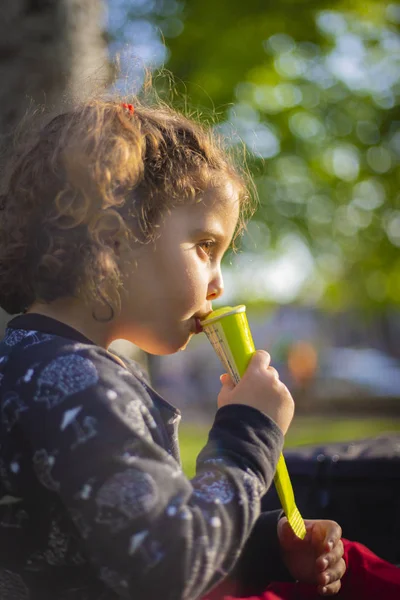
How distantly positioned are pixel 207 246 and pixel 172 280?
14cm

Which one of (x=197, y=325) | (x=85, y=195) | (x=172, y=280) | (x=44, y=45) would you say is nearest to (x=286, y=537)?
(x=197, y=325)

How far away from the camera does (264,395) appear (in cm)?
155

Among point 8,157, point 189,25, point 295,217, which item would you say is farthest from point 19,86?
point 295,217

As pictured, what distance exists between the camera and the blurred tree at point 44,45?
3.41 m

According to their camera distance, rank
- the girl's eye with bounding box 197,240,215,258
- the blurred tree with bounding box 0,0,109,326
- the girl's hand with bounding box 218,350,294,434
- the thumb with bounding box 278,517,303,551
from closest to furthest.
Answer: the girl's hand with bounding box 218,350,294,434, the girl's eye with bounding box 197,240,215,258, the thumb with bounding box 278,517,303,551, the blurred tree with bounding box 0,0,109,326

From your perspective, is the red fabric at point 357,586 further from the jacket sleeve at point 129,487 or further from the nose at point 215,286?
the nose at point 215,286

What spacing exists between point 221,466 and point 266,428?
127 mm

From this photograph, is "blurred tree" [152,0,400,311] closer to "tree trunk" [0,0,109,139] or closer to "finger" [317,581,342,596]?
"tree trunk" [0,0,109,139]

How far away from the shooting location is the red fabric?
1773mm

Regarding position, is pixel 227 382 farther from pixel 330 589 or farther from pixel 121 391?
pixel 330 589

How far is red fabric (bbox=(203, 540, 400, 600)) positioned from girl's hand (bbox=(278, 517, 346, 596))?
A: 0.03 m

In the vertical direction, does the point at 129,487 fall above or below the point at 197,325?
above

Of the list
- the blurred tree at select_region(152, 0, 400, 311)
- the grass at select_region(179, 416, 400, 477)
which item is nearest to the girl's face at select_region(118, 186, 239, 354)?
the blurred tree at select_region(152, 0, 400, 311)

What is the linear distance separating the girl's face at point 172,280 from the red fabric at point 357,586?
61 cm
